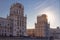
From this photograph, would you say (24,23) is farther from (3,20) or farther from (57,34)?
(57,34)

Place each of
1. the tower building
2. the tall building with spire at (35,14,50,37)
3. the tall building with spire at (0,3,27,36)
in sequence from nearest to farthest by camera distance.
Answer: the tall building with spire at (0,3,27,36) → the tower building → the tall building with spire at (35,14,50,37)

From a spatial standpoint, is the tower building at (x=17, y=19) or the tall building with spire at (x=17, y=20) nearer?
the tall building with spire at (x=17, y=20)

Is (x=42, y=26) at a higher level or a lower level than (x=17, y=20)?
lower

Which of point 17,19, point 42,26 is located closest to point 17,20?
point 17,19

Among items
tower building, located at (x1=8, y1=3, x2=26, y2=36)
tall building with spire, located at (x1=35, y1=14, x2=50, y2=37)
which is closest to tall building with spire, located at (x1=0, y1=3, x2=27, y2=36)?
tower building, located at (x1=8, y1=3, x2=26, y2=36)

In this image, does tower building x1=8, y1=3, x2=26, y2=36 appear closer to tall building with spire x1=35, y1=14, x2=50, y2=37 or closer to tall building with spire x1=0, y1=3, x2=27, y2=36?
tall building with spire x1=0, y1=3, x2=27, y2=36

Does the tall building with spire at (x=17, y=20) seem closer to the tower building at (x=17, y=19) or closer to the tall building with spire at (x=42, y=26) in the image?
the tower building at (x=17, y=19)

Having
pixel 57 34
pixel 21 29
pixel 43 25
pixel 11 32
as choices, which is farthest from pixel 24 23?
pixel 57 34

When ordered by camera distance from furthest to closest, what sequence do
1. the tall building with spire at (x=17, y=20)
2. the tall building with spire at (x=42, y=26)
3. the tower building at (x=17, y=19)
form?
→ the tall building with spire at (x=42, y=26) → the tower building at (x=17, y=19) → the tall building with spire at (x=17, y=20)

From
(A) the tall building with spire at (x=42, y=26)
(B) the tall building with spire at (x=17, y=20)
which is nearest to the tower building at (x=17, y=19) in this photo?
(B) the tall building with spire at (x=17, y=20)

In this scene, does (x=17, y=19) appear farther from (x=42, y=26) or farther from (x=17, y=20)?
(x=42, y=26)

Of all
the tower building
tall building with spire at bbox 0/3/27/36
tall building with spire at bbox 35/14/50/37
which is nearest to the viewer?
tall building with spire at bbox 0/3/27/36

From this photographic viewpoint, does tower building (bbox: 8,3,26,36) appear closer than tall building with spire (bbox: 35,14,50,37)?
Yes

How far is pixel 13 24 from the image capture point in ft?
113
